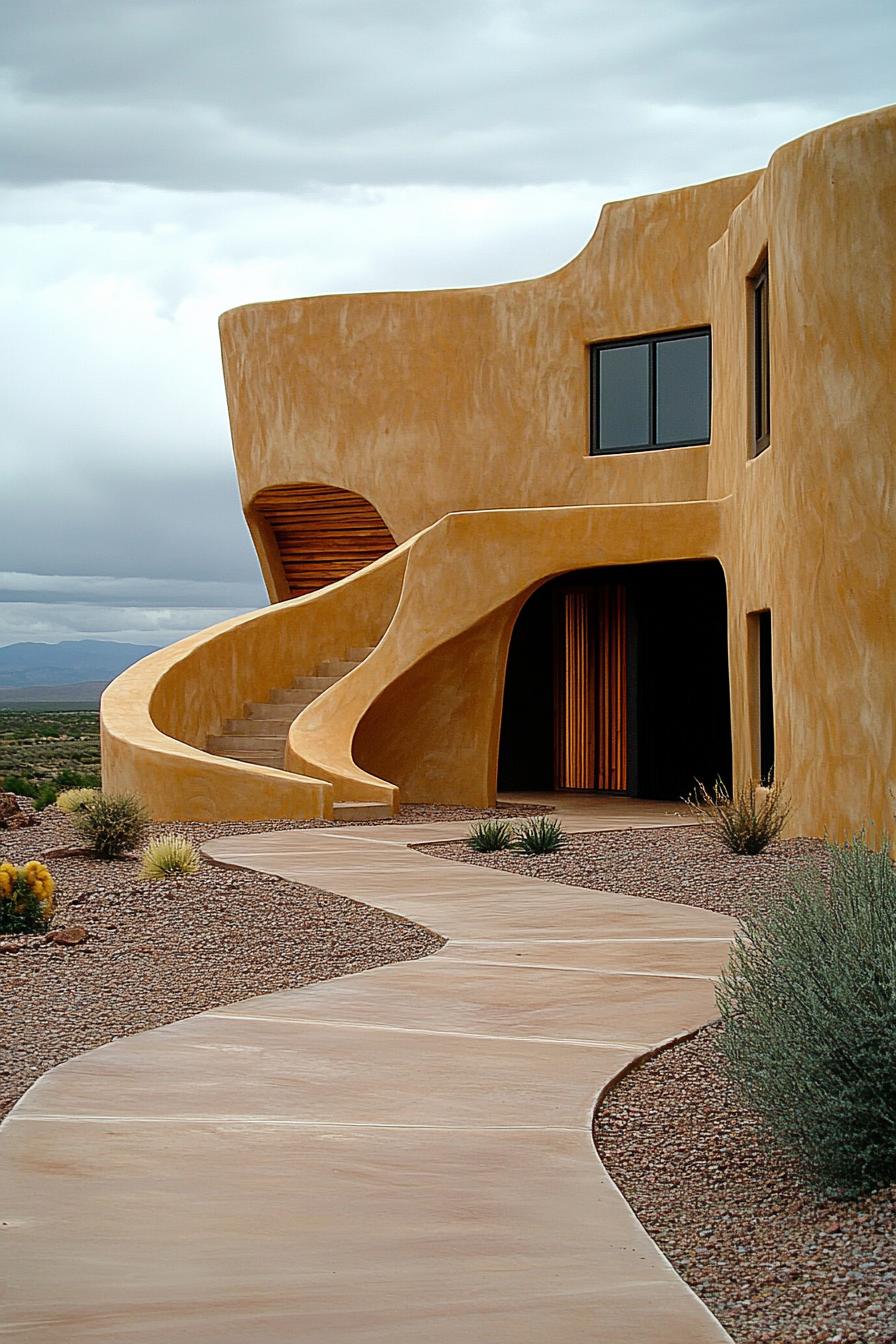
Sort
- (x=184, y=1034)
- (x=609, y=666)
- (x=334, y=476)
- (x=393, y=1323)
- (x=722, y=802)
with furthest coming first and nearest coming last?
(x=334, y=476)
(x=609, y=666)
(x=722, y=802)
(x=184, y=1034)
(x=393, y=1323)

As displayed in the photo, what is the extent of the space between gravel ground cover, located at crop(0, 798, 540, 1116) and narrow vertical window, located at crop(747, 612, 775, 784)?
6.15 metres

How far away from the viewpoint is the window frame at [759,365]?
14.7 m

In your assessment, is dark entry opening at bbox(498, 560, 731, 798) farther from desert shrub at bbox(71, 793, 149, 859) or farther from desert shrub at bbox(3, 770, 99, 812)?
desert shrub at bbox(71, 793, 149, 859)

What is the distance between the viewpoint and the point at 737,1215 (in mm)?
4258

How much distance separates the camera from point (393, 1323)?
3260mm

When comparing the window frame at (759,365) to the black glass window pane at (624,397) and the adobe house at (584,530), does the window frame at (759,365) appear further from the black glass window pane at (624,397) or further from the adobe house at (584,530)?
the black glass window pane at (624,397)

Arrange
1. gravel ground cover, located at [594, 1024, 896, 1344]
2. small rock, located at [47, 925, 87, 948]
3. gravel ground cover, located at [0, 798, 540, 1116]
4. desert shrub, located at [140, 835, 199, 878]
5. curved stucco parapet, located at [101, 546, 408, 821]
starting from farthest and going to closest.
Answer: curved stucco parapet, located at [101, 546, 408, 821] → desert shrub, located at [140, 835, 199, 878] → small rock, located at [47, 925, 87, 948] → gravel ground cover, located at [0, 798, 540, 1116] → gravel ground cover, located at [594, 1024, 896, 1344]

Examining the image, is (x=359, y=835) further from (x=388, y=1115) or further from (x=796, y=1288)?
(x=796, y=1288)

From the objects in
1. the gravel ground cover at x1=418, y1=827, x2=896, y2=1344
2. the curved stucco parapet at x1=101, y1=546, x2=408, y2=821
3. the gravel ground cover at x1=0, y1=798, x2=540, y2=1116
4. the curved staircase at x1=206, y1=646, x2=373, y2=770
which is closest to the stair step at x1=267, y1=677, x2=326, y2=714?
the curved staircase at x1=206, y1=646, x2=373, y2=770

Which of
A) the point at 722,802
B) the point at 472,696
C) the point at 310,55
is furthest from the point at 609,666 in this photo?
the point at 310,55

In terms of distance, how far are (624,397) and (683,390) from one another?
1.01 metres

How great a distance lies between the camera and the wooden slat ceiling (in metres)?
23.3

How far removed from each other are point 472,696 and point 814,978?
42.7 ft

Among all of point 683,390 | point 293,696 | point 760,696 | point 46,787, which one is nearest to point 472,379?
point 683,390
